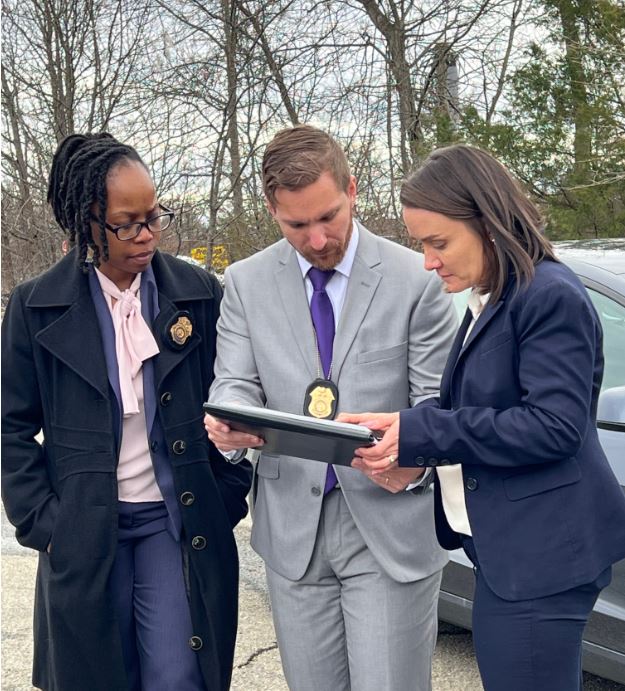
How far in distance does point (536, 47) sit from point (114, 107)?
4.08m

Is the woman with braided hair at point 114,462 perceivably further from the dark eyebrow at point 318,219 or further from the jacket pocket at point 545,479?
the jacket pocket at point 545,479

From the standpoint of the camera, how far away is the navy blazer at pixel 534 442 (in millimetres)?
2096

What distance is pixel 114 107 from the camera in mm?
9617

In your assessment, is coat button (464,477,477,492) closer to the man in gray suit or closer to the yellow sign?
the man in gray suit

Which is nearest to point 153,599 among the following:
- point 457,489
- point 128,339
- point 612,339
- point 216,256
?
point 128,339

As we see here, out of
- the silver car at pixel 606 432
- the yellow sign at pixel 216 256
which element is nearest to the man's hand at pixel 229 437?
the silver car at pixel 606 432

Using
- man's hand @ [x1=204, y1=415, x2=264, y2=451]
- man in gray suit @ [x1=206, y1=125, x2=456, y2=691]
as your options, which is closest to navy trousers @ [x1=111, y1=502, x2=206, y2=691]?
man in gray suit @ [x1=206, y1=125, x2=456, y2=691]

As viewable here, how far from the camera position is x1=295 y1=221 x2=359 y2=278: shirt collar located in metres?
2.78

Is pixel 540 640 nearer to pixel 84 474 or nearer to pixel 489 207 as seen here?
pixel 489 207

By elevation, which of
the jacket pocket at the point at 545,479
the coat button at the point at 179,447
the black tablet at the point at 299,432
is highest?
the black tablet at the point at 299,432

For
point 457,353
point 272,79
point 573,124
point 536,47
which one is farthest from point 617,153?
point 457,353

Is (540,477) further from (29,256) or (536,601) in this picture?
(29,256)

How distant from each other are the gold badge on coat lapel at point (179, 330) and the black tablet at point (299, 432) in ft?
1.69

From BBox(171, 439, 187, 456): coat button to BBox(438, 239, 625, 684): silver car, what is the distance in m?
1.44
